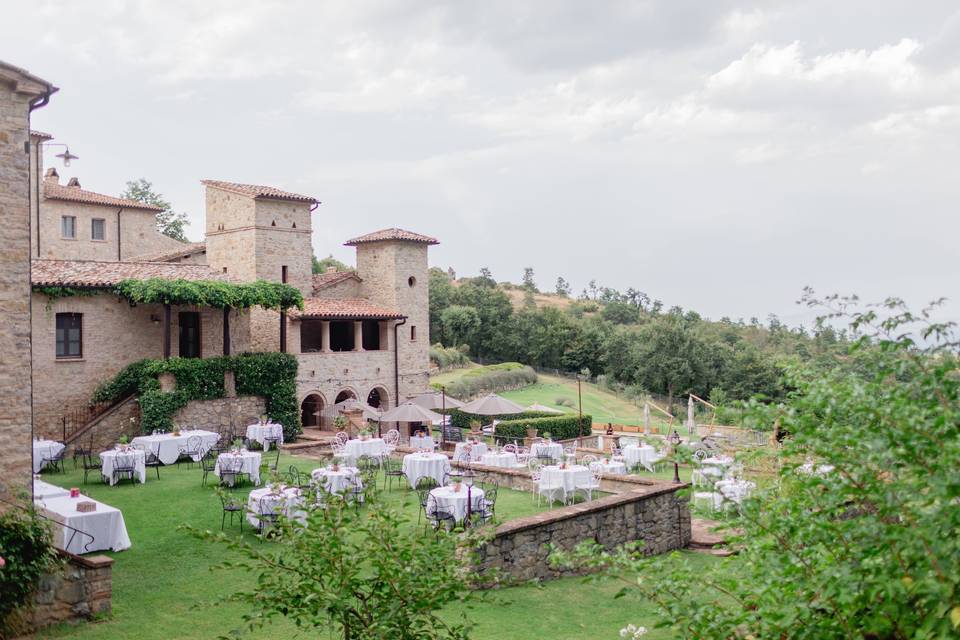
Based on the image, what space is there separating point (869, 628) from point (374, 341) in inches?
1151

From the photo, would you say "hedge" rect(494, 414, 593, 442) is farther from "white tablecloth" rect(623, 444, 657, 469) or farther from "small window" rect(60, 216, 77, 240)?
"small window" rect(60, 216, 77, 240)

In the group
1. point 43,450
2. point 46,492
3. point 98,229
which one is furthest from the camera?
point 98,229

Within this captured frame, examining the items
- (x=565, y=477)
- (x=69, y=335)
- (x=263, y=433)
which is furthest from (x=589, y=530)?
(x=69, y=335)

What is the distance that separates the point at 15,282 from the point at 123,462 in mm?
7654

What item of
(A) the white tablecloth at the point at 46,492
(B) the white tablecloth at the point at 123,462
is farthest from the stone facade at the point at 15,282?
(B) the white tablecloth at the point at 123,462

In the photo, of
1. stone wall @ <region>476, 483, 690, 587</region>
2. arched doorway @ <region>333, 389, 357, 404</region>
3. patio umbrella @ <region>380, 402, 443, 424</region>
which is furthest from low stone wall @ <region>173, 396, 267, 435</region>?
stone wall @ <region>476, 483, 690, 587</region>

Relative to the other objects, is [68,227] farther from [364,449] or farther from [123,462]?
[364,449]

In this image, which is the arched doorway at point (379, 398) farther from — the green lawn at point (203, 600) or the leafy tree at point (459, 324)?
the leafy tree at point (459, 324)

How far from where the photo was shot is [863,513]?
3635mm

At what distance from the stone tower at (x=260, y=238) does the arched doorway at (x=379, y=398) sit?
4592mm

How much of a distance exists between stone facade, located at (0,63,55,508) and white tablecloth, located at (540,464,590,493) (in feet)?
29.9

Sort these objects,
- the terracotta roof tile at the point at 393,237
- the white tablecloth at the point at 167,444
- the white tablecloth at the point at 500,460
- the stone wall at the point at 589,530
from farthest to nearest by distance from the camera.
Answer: the terracotta roof tile at the point at 393,237
the white tablecloth at the point at 500,460
the white tablecloth at the point at 167,444
the stone wall at the point at 589,530

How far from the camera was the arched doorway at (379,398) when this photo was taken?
31.0 m

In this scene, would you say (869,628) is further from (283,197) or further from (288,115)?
(288,115)
